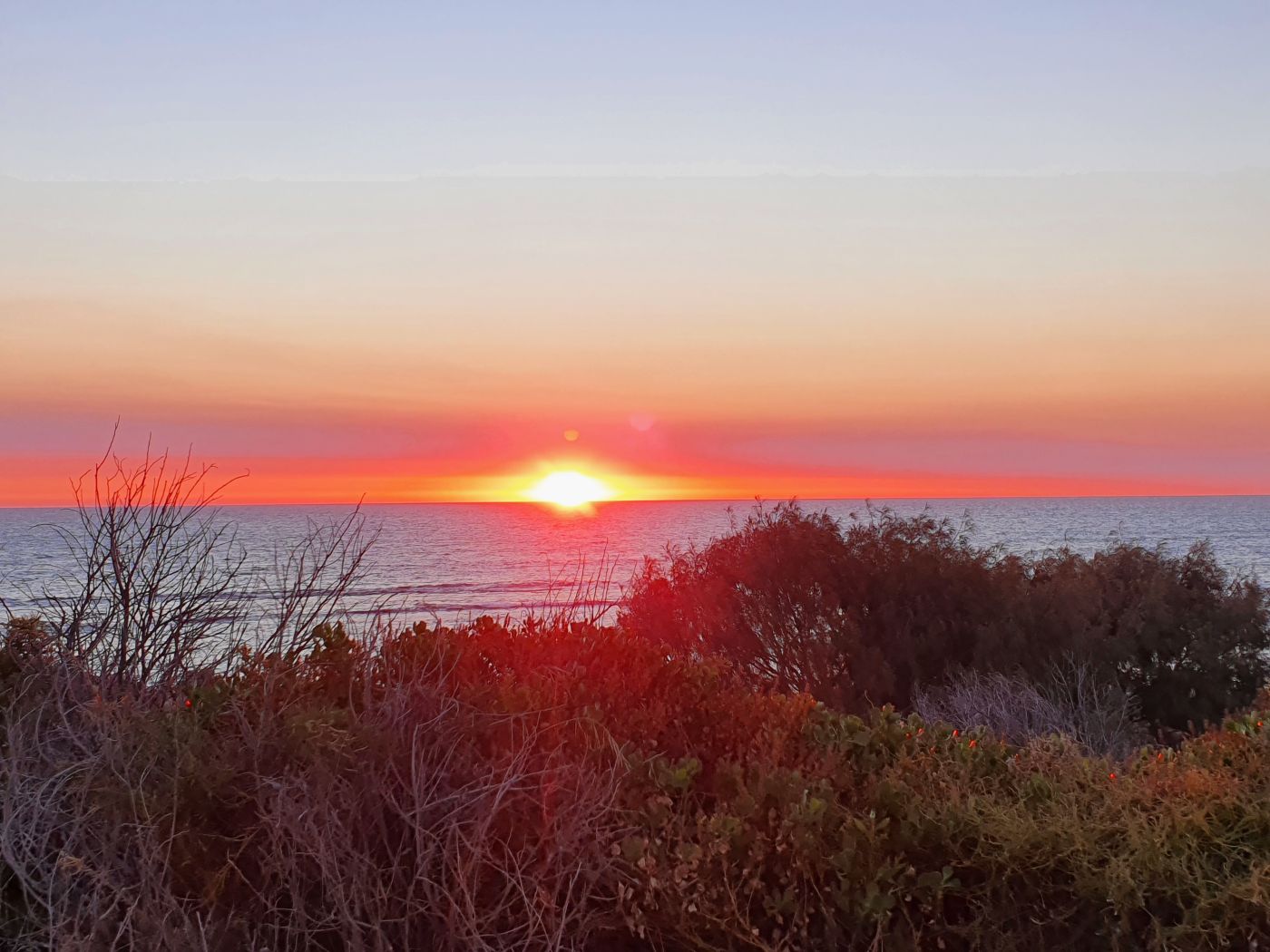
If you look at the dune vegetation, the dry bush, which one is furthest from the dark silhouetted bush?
the dune vegetation

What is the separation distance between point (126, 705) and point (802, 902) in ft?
11.0

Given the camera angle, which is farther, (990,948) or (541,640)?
(541,640)

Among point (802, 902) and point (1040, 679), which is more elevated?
point (802, 902)

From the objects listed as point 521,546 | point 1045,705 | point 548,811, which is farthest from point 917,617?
point 521,546

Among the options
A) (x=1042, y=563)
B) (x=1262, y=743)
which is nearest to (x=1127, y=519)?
(x=1042, y=563)

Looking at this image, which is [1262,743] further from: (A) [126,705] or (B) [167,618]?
(B) [167,618]

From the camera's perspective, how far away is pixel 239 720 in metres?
4.57

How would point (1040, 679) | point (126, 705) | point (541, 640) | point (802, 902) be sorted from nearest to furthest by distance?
point (802, 902), point (126, 705), point (541, 640), point (1040, 679)

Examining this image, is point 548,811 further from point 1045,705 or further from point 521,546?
point 521,546

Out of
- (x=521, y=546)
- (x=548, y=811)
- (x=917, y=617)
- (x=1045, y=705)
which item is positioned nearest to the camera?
(x=548, y=811)

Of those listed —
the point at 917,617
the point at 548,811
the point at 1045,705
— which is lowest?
the point at 1045,705

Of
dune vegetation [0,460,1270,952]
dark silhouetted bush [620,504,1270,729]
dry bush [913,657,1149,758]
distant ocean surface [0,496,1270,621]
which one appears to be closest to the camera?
dune vegetation [0,460,1270,952]

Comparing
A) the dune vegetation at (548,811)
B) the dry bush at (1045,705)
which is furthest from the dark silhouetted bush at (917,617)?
the dune vegetation at (548,811)

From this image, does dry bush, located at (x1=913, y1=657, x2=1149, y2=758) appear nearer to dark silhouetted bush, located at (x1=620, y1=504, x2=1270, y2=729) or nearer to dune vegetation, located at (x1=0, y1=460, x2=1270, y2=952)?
dark silhouetted bush, located at (x1=620, y1=504, x2=1270, y2=729)
